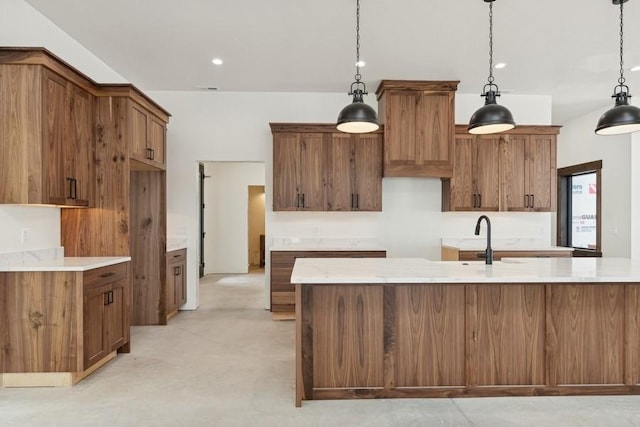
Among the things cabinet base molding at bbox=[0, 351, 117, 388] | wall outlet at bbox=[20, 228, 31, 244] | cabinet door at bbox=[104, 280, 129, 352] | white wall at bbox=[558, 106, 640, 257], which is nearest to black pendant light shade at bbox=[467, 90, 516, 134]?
cabinet door at bbox=[104, 280, 129, 352]

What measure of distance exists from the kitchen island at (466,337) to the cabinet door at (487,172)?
8.17 ft

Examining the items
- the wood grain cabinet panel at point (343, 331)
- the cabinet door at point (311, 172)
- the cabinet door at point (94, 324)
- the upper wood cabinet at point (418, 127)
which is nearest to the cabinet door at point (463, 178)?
the upper wood cabinet at point (418, 127)

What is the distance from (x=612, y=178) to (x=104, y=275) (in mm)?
6852

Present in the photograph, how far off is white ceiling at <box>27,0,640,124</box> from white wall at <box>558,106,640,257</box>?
0.95 metres

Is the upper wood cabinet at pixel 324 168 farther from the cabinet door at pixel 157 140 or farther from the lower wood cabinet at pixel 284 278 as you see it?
the cabinet door at pixel 157 140

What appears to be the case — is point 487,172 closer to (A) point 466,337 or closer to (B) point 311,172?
(B) point 311,172

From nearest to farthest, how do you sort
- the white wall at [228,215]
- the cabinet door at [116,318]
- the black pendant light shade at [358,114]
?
the black pendant light shade at [358,114] < the cabinet door at [116,318] < the white wall at [228,215]

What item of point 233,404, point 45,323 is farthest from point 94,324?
point 233,404

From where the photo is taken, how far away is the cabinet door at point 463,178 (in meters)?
5.02

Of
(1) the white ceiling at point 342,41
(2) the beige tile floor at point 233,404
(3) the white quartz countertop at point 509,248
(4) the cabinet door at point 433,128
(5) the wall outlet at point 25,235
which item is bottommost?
(2) the beige tile floor at point 233,404

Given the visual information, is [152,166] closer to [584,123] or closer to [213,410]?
[213,410]

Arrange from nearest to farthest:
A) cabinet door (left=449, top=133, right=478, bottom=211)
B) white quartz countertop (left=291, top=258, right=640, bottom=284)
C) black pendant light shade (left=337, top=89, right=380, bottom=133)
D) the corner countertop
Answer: white quartz countertop (left=291, top=258, right=640, bottom=284)
black pendant light shade (left=337, top=89, right=380, bottom=133)
cabinet door (left=449, top=133, right=478, bottom=211)
the corner countertop

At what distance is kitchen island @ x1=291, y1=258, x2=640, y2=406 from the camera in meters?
2.55

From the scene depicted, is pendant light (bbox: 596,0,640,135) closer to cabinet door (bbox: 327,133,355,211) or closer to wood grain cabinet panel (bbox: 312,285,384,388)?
wood grain cabinet panel (bbox: 312,285,384,388)
